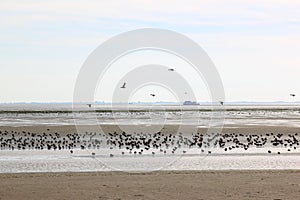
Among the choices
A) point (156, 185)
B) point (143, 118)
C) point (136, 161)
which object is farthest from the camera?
point (143, 118)

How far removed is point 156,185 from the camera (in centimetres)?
1861

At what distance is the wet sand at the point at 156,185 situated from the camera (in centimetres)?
1661

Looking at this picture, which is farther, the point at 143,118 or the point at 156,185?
the point at 143,118

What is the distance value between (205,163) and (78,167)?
18.8 feet

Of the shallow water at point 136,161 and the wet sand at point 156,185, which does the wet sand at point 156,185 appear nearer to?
the wet sand at point 156,185

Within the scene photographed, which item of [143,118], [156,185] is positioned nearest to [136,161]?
[156,185]

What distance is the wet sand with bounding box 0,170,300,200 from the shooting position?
54.5 feet

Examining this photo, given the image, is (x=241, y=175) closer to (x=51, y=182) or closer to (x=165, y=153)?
(x=51, y=182)

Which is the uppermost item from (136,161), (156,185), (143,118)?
(143,118)

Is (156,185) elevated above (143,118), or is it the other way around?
(143,118)

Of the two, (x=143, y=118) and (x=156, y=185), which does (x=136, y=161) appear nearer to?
(x=156, y=185)

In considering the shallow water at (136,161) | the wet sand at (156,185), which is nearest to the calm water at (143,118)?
the shallow water at (136,161)

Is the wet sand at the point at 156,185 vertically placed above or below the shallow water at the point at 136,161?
below

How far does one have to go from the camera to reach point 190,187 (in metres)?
18.2
